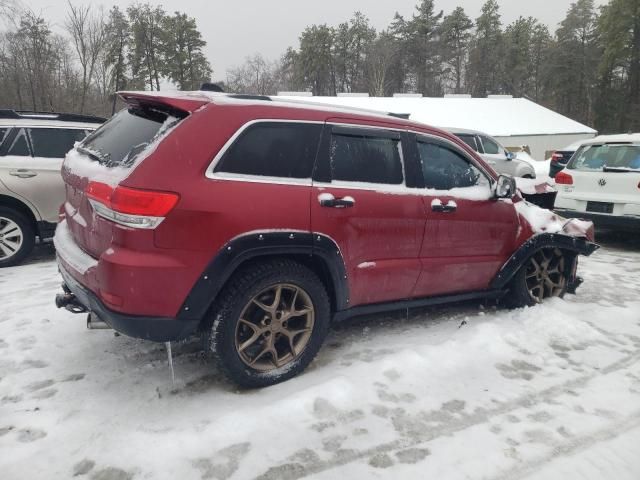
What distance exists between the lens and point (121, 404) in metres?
2.87

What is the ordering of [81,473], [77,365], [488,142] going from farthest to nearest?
[488,142]
[77,365]
[81,473]

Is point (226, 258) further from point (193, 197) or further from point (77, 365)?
point (77, 365)

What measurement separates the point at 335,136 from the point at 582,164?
5.97m

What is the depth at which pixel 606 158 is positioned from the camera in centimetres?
733

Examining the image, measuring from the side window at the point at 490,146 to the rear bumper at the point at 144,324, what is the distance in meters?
12.5

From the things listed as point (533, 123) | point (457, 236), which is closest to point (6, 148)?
point (457, 236)

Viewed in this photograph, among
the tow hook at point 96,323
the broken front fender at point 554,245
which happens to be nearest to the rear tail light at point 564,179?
the broken front fender at point 554,245

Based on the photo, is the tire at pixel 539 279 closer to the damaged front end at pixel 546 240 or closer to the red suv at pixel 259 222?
the damaged front end at pixel 546 240

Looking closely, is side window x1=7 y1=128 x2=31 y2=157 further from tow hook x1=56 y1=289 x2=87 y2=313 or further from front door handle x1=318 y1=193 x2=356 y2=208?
front door handle x1=318 y1=193 x2=356 y2=208

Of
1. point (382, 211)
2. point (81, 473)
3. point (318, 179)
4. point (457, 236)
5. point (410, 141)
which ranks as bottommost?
point (81, 473)

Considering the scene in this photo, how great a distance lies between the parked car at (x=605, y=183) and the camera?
→ 268 inches

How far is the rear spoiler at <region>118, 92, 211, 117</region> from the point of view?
2818 mm

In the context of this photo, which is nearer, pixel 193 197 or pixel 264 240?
pixel 193 197

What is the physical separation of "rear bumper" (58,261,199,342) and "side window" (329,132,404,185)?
4.46ft
